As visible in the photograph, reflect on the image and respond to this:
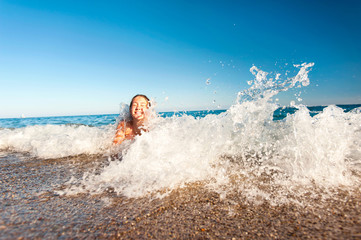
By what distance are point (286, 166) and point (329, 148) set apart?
1.86ft

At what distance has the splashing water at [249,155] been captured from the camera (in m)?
1.99

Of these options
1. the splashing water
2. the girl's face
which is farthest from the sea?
the girl's face

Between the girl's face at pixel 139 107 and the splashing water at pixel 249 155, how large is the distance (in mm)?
1180

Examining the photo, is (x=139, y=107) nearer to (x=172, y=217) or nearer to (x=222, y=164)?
(x=222, y=164)

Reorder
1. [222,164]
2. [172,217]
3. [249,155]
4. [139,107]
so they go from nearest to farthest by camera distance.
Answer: [172,217] < [222,164] < [249,155] < [139,107]

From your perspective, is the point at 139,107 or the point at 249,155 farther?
the point at 139,107

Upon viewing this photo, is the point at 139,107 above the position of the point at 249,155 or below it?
above

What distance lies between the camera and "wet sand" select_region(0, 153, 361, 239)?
123cm

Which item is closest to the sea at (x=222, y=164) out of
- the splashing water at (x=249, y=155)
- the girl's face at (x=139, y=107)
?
the splashing water at (x=249, y=155)

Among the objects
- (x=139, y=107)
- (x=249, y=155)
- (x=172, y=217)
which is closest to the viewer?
(x=172, y=217)

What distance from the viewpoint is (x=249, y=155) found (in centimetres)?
321

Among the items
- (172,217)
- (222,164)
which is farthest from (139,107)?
(172,217)

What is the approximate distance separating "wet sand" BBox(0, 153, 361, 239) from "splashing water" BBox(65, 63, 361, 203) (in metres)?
0.19

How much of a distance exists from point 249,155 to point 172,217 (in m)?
2.14
